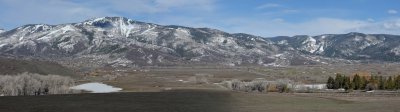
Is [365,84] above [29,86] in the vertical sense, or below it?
below

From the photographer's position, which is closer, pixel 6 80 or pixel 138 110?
pixel 138 110

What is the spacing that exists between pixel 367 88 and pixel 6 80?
116 meters

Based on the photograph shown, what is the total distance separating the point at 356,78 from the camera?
611 feet

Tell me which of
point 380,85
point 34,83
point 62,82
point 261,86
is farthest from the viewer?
point 261,86

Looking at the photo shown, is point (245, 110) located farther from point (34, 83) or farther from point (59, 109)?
point (34, 83)

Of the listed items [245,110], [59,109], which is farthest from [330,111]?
[59,109]

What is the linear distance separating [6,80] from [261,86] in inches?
3414

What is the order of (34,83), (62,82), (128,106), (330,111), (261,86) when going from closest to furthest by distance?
(330,111)
(128,106)
(34,83)
(62,82)
(261,86)

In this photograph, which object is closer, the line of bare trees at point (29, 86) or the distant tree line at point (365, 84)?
the line of bare trees at point (29, 86)

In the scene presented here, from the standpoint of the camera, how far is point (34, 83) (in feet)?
498

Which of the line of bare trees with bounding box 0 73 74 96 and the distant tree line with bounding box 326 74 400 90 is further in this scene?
the distant tree line with bounding box 326 74 400 90

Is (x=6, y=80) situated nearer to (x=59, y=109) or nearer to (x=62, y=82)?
(x=62, y=82)

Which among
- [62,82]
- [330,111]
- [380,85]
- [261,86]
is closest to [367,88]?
[380,85]

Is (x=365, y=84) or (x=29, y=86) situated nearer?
(x=29, y=86)
